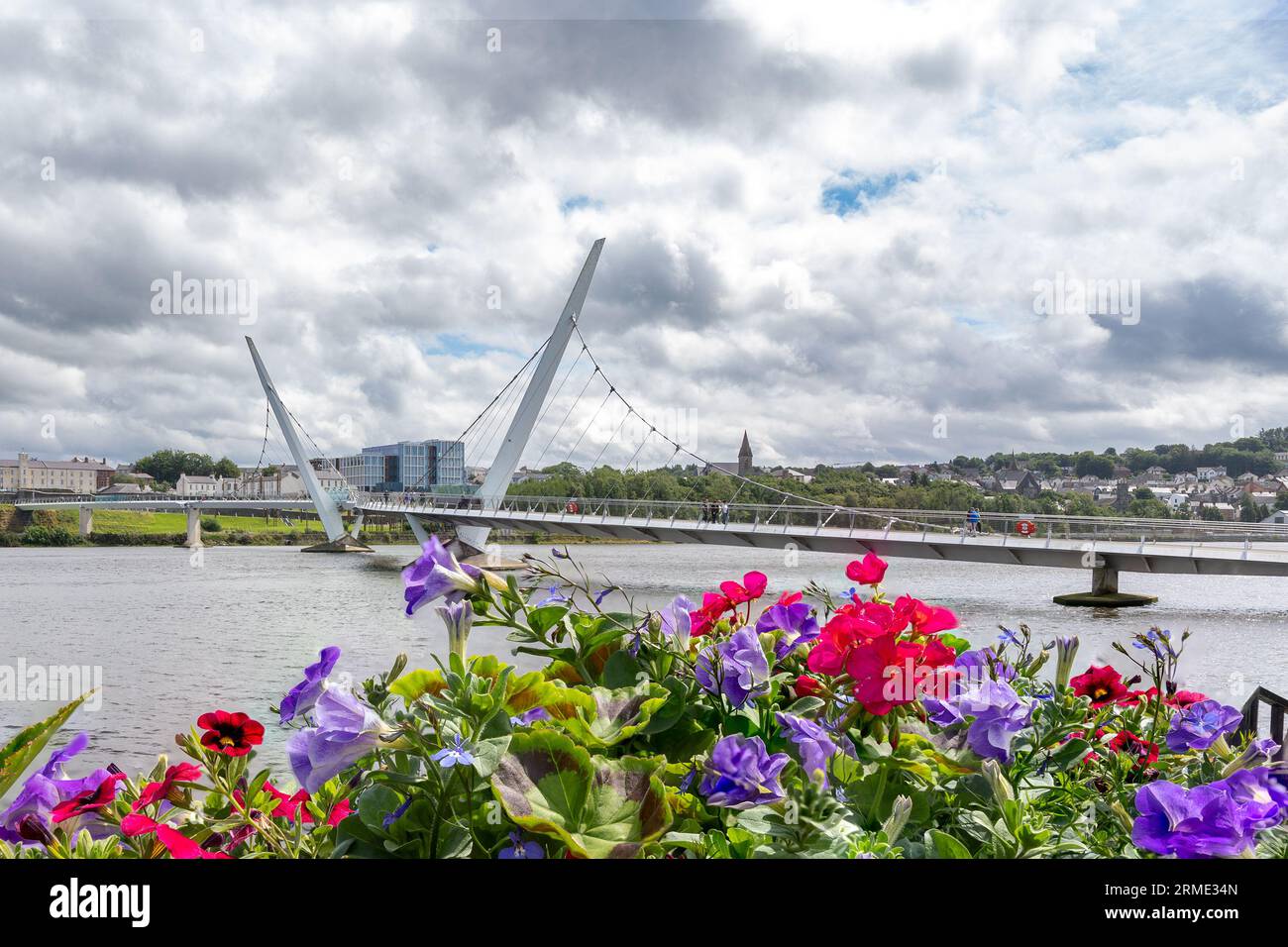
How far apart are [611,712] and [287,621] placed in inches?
939

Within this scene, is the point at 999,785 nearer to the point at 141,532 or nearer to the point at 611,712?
the point at 611,712

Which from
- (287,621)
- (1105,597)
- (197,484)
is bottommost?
(287,621)

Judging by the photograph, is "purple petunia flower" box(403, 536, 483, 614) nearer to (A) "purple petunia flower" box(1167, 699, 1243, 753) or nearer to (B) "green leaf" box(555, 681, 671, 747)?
(B) "green leaf" box(555, 681, 671, 747)

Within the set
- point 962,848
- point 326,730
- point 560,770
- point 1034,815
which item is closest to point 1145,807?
point 962,848

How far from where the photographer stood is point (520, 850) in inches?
29.6

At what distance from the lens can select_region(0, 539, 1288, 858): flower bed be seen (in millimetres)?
749

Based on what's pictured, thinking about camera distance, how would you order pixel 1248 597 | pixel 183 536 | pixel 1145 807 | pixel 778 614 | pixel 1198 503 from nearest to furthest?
pixel 1145 807
pixel 778 614
pixel 1248 597
pixel 1198 503
pixel 183 536

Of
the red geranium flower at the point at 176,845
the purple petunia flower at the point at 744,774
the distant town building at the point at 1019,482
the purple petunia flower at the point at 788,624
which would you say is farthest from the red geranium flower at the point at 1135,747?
the distant town building at the point at 1019,482

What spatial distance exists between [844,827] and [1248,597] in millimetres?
33797

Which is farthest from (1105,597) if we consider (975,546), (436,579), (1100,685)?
(436,579)

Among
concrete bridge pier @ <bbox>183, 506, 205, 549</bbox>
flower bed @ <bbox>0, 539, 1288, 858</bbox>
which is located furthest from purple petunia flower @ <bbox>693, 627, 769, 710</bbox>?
concrete bridge pier @ <bbox>183, 506, 205, 549</bbox>

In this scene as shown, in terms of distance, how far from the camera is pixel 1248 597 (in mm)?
28938

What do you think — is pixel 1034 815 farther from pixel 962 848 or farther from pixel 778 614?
pixel 778 614

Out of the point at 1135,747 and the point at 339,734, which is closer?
the point at 339,734
